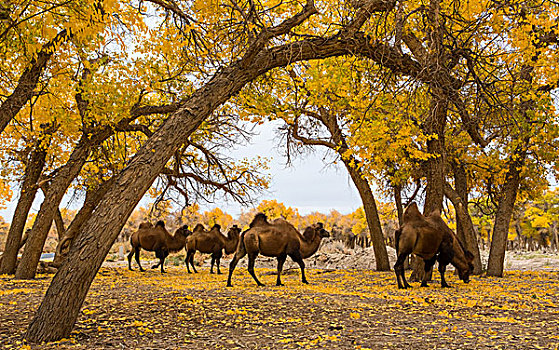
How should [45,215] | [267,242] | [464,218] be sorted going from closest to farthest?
[267,242] → [45,215] → [464,218]

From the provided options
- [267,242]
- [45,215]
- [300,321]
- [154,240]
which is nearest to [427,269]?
[267,242]

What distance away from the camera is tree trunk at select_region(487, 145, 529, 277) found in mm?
11602

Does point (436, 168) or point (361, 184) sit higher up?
point (361, 184)

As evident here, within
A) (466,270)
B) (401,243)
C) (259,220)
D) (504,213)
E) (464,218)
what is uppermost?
(504,213)

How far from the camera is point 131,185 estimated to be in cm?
445

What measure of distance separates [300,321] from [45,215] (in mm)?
8906

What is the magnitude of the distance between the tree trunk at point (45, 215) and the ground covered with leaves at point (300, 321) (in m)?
3.86

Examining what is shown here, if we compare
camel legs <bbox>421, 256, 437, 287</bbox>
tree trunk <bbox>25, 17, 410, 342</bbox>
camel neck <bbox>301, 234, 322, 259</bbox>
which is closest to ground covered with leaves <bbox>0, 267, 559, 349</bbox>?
tree trunk <bbox>25, 17, 410, 342</bbox>

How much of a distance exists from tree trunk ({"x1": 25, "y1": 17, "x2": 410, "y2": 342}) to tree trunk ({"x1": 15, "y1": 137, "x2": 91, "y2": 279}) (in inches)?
289

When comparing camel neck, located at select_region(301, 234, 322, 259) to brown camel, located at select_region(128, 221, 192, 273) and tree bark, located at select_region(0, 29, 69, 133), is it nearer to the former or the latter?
brown camel, located at select_region(128, 221, 192, 273)

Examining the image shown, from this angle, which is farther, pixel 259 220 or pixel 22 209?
pixel 22 209

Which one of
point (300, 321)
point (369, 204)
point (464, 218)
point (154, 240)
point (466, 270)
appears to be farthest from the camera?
point (154, 240)

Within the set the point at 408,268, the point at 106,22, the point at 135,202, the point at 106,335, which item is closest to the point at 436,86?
the point at 135,202

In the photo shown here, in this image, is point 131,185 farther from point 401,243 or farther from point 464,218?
point 464,218
